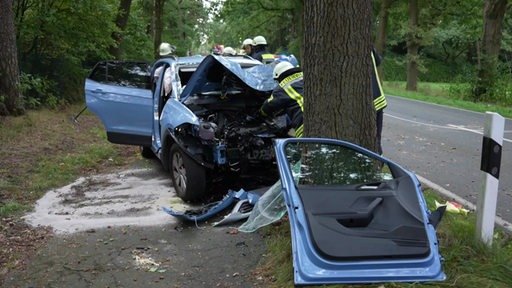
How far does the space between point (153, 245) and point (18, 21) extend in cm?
1099

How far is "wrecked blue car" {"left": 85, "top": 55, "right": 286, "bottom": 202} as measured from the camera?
577 cm

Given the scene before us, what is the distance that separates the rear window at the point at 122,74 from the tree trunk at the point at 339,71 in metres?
4.15

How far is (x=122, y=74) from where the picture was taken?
821cm

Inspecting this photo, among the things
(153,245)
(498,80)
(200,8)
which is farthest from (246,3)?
(153,245)

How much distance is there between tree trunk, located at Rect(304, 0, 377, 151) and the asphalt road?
119 centimetres

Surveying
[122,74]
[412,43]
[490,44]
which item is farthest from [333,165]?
[412,43]

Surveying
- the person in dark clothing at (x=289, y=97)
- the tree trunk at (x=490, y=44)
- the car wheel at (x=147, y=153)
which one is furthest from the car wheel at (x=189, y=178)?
the tree trunk at (x=490, y=44)

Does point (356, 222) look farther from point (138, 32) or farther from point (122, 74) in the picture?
point (138, 32)

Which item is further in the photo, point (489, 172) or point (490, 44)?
point (490, 44)

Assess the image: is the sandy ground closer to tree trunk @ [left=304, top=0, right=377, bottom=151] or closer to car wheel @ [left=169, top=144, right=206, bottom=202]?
car wheel @ [left=169, top=144, right=206, bottom=202]

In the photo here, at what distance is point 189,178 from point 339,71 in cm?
234

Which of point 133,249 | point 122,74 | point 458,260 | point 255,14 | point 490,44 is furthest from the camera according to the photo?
point 255,14

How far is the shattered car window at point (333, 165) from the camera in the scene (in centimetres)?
389

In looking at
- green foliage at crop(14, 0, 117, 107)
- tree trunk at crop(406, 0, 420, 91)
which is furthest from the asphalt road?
tree trunk at crop(406, 0, 420, 91)
